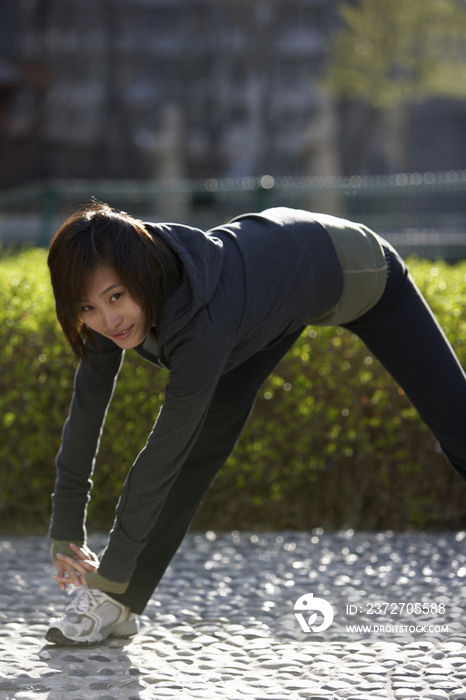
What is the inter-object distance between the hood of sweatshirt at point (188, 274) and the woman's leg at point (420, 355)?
63 cm

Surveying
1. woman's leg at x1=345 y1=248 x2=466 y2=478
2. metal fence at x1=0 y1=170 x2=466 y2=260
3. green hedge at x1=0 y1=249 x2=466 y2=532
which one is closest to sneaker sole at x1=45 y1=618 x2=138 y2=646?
woman's leg at x1=345 y1=248 x2=466 y2=478

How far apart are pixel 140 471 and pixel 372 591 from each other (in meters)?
1.29

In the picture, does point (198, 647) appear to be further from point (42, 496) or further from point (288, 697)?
point (42, 496)

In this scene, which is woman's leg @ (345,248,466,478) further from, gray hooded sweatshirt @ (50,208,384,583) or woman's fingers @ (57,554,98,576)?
woman's fingers @ (57,554,98,576)

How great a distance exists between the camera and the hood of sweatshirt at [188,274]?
1931 mm

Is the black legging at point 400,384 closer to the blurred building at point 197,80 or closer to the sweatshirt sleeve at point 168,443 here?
the sweatshirt sleeve at point 168,443

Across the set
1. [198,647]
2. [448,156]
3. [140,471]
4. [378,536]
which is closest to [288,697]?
[198,647]

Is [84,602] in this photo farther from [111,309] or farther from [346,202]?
[346,202]

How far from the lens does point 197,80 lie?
27359mm

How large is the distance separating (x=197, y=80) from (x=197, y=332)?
2705 cm

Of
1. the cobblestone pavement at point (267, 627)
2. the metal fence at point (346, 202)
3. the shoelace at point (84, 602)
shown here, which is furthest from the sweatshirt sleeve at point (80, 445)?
the metal fence at point (346, 202)

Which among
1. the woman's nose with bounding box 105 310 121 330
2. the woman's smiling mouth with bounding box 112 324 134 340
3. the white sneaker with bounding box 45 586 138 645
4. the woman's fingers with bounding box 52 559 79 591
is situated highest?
the woman's nose with bounding box 105 310 121 330

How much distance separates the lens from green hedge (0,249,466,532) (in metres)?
3.66

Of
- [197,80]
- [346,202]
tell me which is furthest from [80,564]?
[197,80]
